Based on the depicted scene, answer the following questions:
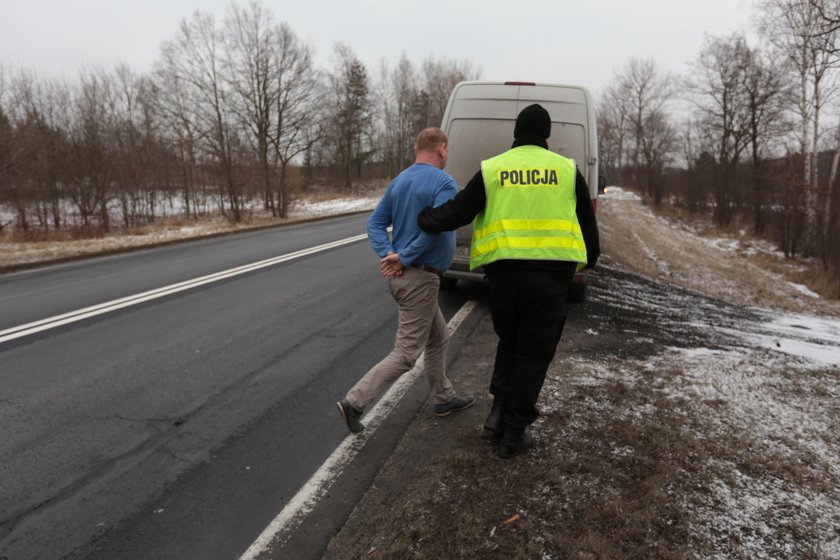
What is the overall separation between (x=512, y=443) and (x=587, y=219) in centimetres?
137

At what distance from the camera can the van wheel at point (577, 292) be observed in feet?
21.3

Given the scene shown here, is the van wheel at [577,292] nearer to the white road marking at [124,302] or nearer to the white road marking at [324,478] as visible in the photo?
the white road marking at [324,478]

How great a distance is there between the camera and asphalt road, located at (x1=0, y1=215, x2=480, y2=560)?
254 cm

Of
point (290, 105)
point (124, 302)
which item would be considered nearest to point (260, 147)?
point (290, 105)

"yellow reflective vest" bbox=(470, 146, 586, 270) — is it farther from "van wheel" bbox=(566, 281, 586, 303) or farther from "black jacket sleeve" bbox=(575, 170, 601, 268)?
"van wheel" bbox=(566, 281, 586, 303)

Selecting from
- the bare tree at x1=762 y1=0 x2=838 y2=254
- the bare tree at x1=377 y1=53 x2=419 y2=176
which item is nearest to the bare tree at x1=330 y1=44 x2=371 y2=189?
the bare tree at x1=377 y1=53 x2=419 y2=176

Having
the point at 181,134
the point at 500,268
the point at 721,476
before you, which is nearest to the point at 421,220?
the point at 500,268

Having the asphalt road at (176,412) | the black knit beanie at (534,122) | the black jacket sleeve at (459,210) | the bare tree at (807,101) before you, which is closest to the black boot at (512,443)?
the asphalt road at (176,412)

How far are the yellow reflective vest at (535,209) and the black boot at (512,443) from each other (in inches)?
39.9

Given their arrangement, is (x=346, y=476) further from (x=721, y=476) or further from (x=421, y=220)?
(x=721, y=476)

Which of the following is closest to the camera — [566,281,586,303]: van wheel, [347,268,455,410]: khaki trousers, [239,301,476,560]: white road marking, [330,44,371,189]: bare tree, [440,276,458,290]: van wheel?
[239,301,476,560]: white road marking

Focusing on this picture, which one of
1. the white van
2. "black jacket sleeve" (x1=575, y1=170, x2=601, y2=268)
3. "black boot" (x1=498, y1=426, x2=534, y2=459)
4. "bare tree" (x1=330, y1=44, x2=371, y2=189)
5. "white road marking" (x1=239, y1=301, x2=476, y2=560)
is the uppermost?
"bare tree" (x1=330, y1=44, x2=371, y2=189)

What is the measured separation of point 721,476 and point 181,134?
111ft

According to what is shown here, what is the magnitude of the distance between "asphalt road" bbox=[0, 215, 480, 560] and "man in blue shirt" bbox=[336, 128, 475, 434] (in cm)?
38
